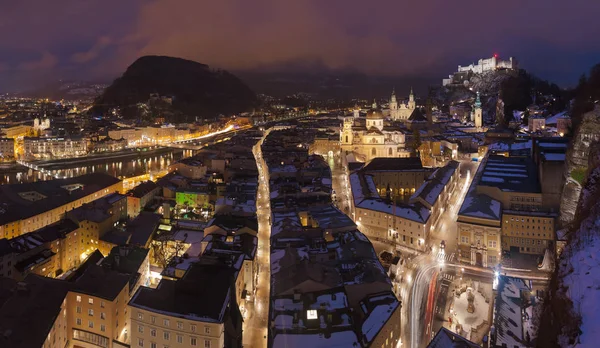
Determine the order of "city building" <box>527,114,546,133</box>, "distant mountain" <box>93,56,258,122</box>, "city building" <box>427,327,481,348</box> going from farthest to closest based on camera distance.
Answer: "distant mountain" <box>93,56,258,122</box> → "city building" <box>527,114,546,133</box> → "city building" <box>427,327,481,348</box>

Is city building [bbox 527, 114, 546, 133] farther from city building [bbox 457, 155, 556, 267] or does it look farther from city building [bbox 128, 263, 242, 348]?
city building [bbox 128, 263, 242, 348]

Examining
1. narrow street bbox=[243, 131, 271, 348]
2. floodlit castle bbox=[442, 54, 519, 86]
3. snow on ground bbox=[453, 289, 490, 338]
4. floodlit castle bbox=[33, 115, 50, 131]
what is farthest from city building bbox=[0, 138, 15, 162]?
floodlit castle bbox=[442, 54, 519, 86]

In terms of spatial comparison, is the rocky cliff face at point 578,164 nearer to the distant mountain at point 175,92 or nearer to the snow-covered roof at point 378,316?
the snow-covered roof at point 378,316

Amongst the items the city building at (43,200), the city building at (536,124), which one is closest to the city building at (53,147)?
the city building at (43,200)

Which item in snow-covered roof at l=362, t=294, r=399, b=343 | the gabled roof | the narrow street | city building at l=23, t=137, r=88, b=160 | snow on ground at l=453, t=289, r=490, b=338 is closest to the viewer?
snow-covered roof at l=362, t=294, r=399, b=343

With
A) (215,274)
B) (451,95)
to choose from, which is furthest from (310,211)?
(451,95)
